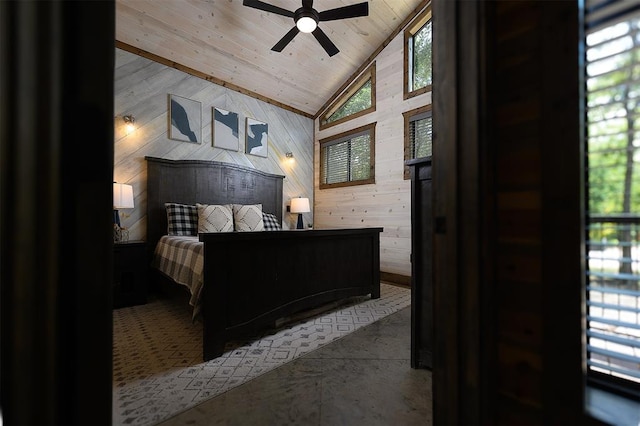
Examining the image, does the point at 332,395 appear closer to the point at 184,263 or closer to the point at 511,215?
the point at 511,215

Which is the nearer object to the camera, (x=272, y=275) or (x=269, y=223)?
(x=272, y=275)

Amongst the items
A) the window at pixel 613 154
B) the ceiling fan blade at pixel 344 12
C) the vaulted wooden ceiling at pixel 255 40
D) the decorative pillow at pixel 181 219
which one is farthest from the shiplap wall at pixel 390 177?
the window at pixel 613 154

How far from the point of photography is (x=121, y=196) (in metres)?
2.90

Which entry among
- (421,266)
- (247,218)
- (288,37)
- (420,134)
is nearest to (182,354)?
(421,266)

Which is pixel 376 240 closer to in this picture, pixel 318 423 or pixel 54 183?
pixel 318 423

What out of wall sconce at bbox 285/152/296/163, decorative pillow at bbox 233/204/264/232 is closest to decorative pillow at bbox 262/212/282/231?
decorative pillow at bbox 233/204/264/232

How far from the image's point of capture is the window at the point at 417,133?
3.85 m

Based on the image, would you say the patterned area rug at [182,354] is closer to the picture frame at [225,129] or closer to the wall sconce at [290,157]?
the picture frame at [225,129]

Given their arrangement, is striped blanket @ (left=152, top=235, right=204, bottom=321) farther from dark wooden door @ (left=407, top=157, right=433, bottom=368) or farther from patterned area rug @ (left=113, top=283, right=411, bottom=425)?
dark wooden door @ (left=407, top=157, right=433, bottom=368)

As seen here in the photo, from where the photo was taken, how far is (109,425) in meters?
0.68

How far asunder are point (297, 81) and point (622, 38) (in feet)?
14.6

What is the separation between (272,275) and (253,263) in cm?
22

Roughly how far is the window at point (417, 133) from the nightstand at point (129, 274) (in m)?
3.44

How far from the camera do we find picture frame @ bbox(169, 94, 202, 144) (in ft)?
12.4
